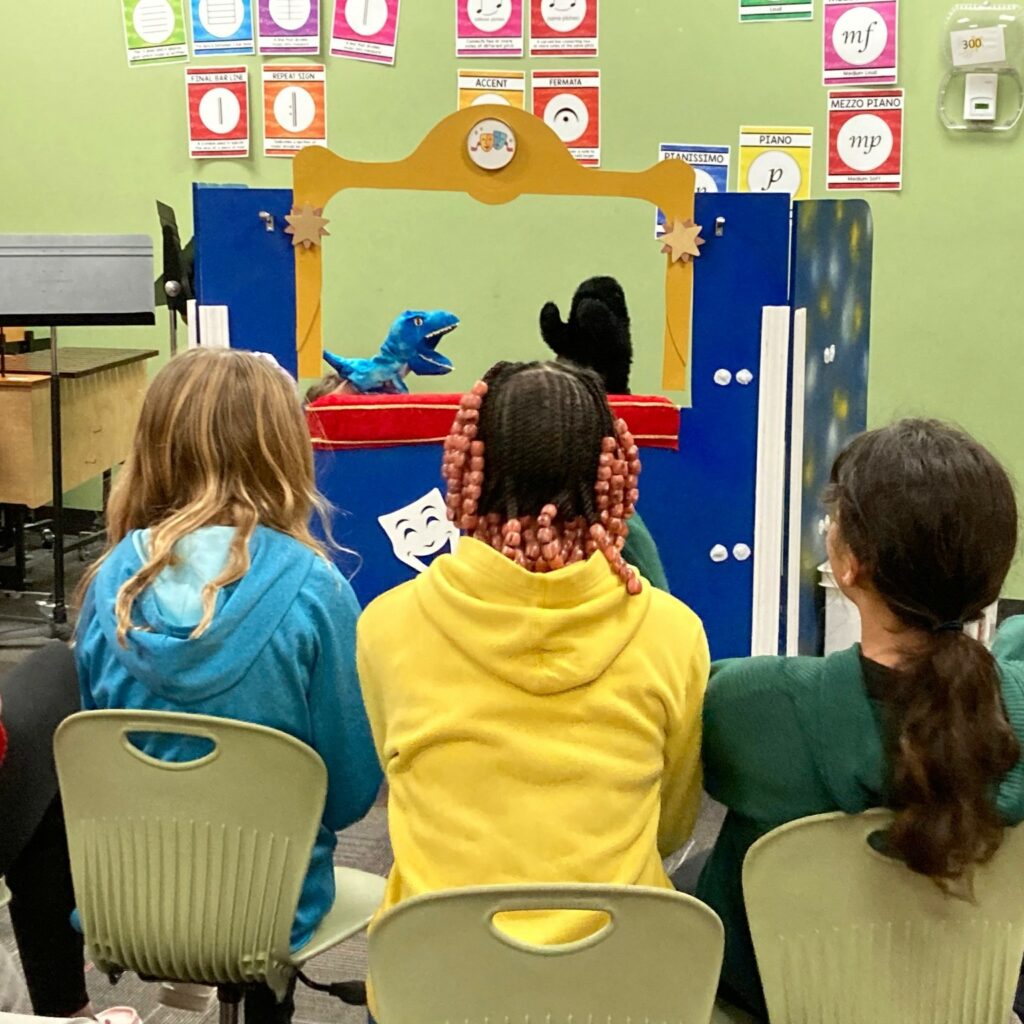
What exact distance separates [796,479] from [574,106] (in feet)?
6.74

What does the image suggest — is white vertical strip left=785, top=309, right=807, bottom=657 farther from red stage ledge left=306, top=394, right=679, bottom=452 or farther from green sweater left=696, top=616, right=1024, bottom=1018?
green sweater left=696, top=616, right=1024, bottom=1018

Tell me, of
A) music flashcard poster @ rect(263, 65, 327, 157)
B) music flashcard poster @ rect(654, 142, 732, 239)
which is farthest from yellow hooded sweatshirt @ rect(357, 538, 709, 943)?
music flashcard poster @ rect(263, 65, 327, 157)

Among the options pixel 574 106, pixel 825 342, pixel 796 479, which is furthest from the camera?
pixel 574 106

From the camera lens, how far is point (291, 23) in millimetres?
4059

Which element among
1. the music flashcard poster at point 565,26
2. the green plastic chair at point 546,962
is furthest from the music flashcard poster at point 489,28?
the green plastic chair at point 546,962

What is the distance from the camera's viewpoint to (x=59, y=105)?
4.36 meters

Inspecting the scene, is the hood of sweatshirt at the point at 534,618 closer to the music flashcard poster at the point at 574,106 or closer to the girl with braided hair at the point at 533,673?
the girl with braided hair at the point at 533,673

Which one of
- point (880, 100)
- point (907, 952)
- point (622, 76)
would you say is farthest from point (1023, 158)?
point (907, 952)

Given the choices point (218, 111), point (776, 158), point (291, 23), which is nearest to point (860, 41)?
point (776, 158)

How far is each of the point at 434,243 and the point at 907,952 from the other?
10.9 feet

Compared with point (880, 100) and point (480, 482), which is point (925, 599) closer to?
point (480, 482)

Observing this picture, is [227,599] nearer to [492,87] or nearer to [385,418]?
[385,418]

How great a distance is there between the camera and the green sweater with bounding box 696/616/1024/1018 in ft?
3.75

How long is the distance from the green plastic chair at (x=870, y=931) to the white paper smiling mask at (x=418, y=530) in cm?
129
